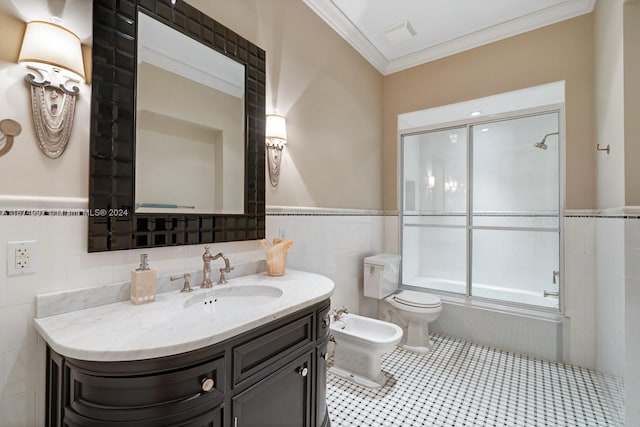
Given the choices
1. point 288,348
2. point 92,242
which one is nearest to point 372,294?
point 288,348

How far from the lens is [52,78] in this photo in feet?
3.51

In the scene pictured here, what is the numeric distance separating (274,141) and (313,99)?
0.62 metres

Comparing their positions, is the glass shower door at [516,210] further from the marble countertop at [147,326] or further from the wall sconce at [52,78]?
the wall sconce at [52,78]

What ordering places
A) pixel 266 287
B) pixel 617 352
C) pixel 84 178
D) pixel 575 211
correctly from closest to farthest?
pixel 84 178 → pixel 266 287 → pixel 617 352 → pixel 575 211

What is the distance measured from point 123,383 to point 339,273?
1.90m

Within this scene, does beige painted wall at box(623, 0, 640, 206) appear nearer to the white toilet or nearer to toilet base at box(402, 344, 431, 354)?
the white toilet

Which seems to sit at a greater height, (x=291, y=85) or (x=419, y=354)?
(x=291, y=85)

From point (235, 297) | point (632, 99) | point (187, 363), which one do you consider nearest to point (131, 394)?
point (187, 363)

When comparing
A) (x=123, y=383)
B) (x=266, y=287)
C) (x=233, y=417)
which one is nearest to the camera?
(x=123, y=383)

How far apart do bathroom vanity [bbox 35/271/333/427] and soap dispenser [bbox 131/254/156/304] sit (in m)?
0.05

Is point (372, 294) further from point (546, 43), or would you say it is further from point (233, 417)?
point (546, 43)

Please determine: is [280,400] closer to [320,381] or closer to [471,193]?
[320,381]

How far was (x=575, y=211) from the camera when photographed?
8.05 ft

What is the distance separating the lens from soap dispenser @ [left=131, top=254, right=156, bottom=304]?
3.90 feet
